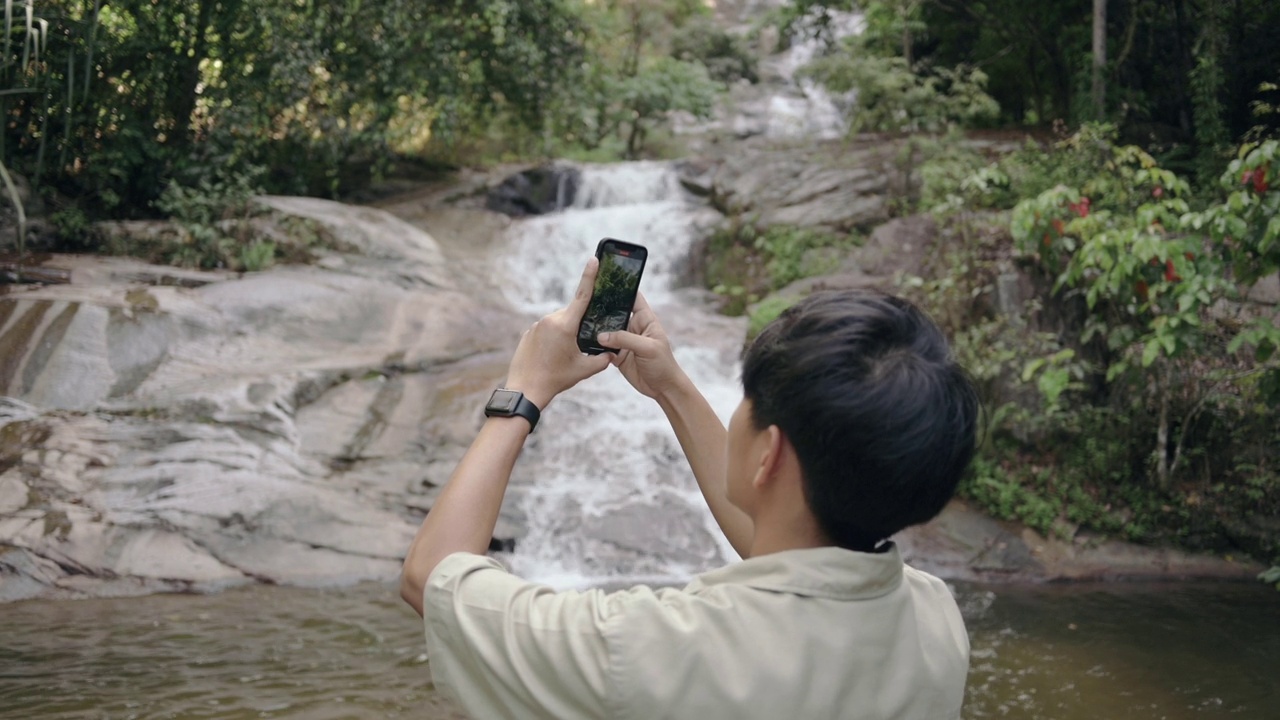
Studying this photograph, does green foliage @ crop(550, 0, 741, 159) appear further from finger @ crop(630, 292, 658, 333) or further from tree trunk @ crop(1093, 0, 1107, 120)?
finger @ crop(630, 292, 658, 333)

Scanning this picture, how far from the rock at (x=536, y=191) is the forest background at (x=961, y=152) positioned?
637 millimetres

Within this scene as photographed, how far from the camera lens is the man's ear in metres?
1.33

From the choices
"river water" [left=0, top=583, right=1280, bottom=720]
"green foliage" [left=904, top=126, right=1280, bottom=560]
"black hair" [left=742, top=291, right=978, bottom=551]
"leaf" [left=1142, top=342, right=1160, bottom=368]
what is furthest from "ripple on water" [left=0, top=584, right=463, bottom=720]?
"green foliage" [left=904, top=126, right=1280, bottom=560]

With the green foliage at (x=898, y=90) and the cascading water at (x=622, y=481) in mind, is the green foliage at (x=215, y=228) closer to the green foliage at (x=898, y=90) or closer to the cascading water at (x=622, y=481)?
the cascading water at (x=622, y=481)

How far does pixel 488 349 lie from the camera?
392 inches

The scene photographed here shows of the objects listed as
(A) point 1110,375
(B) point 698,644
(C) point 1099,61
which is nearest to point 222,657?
(B) point 698,644

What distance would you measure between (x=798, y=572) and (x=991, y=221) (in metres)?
8.72

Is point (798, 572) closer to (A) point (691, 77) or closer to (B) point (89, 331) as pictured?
(B) point (89, 331)

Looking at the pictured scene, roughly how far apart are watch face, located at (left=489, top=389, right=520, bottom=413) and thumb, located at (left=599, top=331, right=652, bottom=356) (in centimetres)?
22

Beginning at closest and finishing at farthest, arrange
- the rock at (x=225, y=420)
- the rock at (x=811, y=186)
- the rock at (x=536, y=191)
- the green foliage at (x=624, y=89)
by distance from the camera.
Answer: the rock at (x=225, y=420) < the rock at (x=811, y=186) < the green foliage at (x=624, y=89) < the rock at (x=536, y=191)

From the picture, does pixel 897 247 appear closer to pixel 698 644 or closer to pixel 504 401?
pixel 504 401

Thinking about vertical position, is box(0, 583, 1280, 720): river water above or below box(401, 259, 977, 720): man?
below

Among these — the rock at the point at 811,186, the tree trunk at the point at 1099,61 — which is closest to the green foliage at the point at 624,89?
the rock at the point at 811,186

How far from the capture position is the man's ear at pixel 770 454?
133cm
